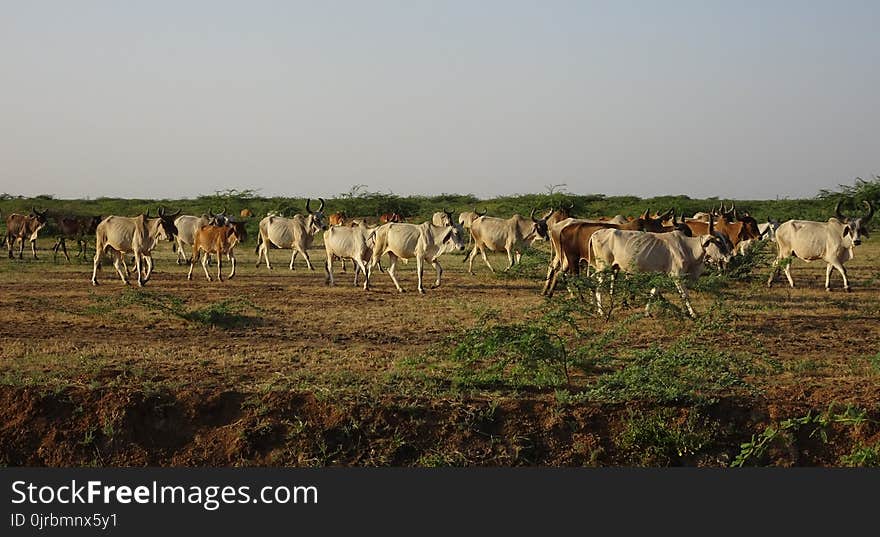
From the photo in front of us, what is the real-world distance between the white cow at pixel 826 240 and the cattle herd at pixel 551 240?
2 centimetres

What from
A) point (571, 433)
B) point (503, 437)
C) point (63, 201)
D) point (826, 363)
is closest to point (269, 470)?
point (503, 437)

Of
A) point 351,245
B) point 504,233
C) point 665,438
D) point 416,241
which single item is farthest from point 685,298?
point 504,233

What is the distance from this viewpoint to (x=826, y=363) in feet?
33.9

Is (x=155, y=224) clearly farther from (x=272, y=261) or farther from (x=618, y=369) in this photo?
(x=618, y=369)

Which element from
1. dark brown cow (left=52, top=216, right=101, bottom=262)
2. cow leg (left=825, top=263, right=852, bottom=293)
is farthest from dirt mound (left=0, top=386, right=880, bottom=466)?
dark brown cow (left=52, top=216, right=101, bottom=262)

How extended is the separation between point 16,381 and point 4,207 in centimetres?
4515

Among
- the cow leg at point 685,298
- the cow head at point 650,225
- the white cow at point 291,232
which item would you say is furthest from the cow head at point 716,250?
the white cow at point 291,232

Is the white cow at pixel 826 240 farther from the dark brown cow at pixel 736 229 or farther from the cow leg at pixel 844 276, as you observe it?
the dark brown cow at pixel 736 229

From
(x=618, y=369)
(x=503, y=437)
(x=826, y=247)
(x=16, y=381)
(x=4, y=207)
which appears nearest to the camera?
(x=503, y=437)

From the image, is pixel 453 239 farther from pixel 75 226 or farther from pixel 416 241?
pixel 75 226

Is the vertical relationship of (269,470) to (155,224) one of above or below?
below

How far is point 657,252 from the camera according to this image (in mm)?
14852

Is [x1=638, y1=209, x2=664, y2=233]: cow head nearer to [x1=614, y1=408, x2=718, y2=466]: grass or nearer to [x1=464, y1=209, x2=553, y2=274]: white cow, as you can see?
[x1=464, y1=209, x2=553, y2=274]: white cow

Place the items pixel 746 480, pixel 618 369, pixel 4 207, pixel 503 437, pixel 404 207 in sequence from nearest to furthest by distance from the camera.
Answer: pixel 746 480 < pixel 503 437 < pixel 618 369 < pixel 404 207 < pixel 4 207
